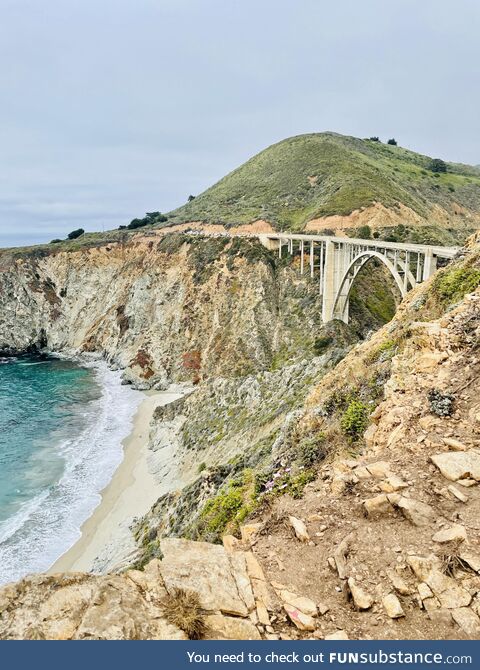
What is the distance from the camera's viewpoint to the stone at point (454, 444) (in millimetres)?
8273

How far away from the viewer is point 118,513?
26.6 m

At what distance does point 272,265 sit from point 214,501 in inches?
1843

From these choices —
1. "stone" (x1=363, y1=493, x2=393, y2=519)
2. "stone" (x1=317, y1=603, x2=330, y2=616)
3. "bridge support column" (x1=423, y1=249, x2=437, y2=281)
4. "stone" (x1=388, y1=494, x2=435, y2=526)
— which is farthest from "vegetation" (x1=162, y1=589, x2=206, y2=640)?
"bridge support column" (x1=423, y1=249, x2=437, y2=281)

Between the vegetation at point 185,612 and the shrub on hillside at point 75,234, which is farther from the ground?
the shrub on hillside at point 75,234

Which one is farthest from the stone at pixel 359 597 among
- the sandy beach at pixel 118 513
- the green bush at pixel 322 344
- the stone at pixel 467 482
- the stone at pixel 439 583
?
the green bush at pixel 322 344

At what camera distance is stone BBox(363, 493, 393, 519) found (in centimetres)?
766

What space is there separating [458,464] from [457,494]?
2.38ft

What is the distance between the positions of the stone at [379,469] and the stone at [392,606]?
2501mm

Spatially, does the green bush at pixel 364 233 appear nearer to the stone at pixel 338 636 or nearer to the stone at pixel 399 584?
the stone at pixel 399 584

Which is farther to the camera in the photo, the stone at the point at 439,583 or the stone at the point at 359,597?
the stone at the point at 359,597

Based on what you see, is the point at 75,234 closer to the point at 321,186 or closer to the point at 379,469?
the point at 321,186

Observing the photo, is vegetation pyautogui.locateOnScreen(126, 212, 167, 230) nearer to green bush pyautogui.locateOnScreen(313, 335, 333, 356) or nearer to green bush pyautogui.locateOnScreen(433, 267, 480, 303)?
green bush pyautogui.locateOnScreen(313, 335, 333, 356)

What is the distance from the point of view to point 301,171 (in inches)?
3789

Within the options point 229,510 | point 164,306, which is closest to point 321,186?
point 164,306
